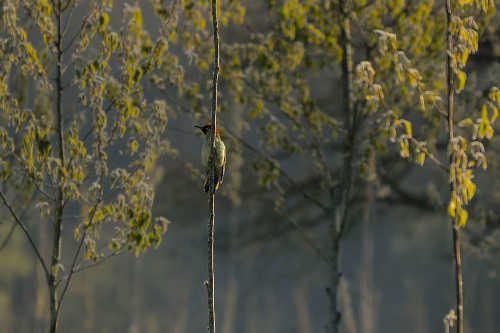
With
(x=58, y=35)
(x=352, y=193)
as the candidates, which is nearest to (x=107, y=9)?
(x=58, y=35)

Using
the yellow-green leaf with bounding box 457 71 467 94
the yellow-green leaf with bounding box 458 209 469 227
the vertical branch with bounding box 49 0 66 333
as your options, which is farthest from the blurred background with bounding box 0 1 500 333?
the yellow-green leaf with bounding box 458 209 469 227

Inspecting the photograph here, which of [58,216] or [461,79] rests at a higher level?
[461,79]

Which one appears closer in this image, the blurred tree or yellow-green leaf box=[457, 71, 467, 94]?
yellow-green leaf box=[457, 71, 467, 94]

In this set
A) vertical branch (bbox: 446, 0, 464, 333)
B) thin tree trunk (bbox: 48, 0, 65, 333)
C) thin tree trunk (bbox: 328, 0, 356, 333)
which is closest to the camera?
vertical branch (bbox: 446, 0, 464, 333)

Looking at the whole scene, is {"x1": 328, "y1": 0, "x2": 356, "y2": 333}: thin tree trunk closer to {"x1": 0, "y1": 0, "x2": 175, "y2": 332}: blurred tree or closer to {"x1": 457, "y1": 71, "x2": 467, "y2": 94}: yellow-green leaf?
{"x1": 0, "y1": 0, "x2": 175, "y2": 332}: blurred tree

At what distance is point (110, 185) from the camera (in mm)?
4387

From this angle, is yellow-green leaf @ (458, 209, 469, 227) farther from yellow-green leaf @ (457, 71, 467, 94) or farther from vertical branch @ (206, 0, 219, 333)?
vertical branch @ (206, 0, 219, 333)

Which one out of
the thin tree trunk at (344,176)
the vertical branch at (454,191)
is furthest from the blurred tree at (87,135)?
the vertical branch at (454,191)

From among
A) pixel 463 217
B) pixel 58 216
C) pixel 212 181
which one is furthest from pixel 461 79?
pixel 58 216

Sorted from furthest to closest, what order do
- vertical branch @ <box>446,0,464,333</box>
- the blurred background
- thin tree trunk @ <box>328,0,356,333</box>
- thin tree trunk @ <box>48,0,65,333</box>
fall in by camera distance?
the blurred background → thin tree trunk @ <box>328,0,356,333</box> → thin tree trunk @ <box>48,0,65,333</box> → vertical branch @ <box>446,0,464,333</box>

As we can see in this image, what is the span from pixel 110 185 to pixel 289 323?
36860 mm

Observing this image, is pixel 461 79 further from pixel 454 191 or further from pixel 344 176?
pixel 344 176

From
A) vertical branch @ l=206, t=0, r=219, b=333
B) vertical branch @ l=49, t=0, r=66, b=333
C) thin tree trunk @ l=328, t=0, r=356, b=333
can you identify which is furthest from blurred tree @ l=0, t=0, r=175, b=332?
thin tree trunk @ l=328, t=0, r=356, b=333

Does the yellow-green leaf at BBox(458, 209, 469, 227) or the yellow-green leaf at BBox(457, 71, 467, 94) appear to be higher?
the yellow-green leaf at BBox(457, 71, 467, 94)
